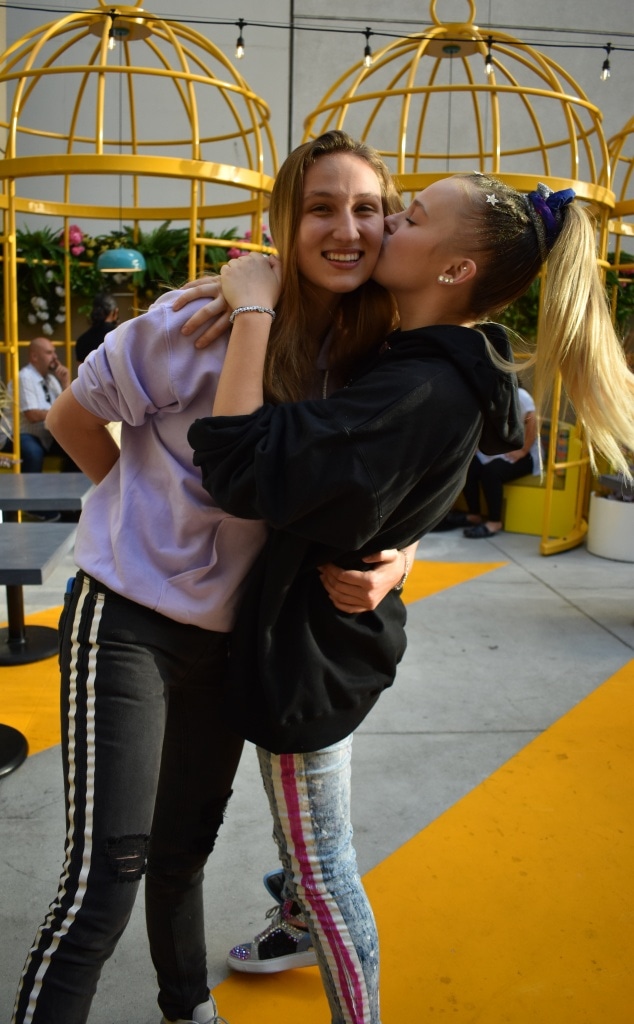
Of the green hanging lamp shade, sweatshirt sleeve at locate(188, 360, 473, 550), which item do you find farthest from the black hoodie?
the green hanging lamp shade

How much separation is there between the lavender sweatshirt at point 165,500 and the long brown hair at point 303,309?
0.35 ft

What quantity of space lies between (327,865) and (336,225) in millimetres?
1111

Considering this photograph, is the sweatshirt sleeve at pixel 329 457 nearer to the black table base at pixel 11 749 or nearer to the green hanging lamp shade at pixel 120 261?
the black table base at pixel 11 749

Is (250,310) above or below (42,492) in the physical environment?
above

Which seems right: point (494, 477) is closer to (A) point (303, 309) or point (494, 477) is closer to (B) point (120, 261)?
(B) point (120, 261)

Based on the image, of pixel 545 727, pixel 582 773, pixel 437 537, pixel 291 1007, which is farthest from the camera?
pixel 437 537

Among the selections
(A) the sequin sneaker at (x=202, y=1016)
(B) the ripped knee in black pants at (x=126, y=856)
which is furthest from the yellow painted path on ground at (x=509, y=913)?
(B) the ripped knee in black pants at (x=126, y=856)

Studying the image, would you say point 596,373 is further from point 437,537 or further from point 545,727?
point 437,537

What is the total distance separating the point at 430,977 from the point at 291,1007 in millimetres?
346

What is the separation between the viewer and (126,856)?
1384 millimetres

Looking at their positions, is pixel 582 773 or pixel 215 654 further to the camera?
pixel 582 773

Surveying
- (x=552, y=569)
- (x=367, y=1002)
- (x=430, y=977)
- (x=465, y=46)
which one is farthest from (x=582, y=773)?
(x=465, y=46)

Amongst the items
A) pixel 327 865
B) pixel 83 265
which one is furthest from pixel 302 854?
pixel 83 265

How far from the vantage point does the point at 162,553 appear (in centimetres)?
147
